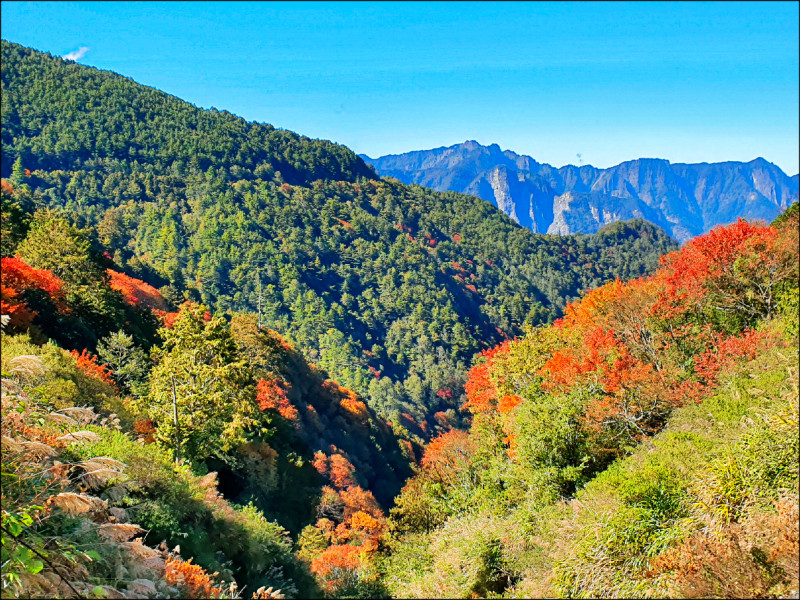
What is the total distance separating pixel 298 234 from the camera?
399 feet

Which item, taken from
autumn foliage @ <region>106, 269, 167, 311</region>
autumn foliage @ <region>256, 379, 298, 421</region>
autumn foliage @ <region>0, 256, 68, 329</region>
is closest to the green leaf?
autumn foliage @ <region>0, 256, 68, 329</region>

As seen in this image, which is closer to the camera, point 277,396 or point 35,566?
point 35,566

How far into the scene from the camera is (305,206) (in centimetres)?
13712

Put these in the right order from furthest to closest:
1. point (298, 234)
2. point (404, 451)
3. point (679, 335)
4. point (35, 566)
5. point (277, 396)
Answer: point (298, 234) → point (404, 451) → point (277, 396) → point (679, 335) → point (35, 566)

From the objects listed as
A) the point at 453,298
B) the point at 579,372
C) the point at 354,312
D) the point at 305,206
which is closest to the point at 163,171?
the point at 305,206

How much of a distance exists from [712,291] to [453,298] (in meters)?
103

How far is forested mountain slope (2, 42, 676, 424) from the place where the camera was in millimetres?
96688

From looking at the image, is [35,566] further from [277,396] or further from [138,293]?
[138,293]

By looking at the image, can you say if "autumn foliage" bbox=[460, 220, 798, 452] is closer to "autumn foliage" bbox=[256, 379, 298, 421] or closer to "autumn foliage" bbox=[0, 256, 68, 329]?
"autumn foliage" bbox=[0, 256, 68, 329]

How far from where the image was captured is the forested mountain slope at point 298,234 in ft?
317

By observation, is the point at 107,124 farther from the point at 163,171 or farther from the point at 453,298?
the point at 453,298

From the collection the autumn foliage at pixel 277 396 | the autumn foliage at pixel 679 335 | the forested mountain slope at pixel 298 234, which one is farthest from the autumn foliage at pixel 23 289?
the forested mountain slope at pixel 298 234

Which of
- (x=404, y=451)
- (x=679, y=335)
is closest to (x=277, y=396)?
(x=404, y=451)

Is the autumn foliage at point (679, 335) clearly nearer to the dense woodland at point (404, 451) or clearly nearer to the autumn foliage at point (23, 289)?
the dense woodland at point (404, 451)
